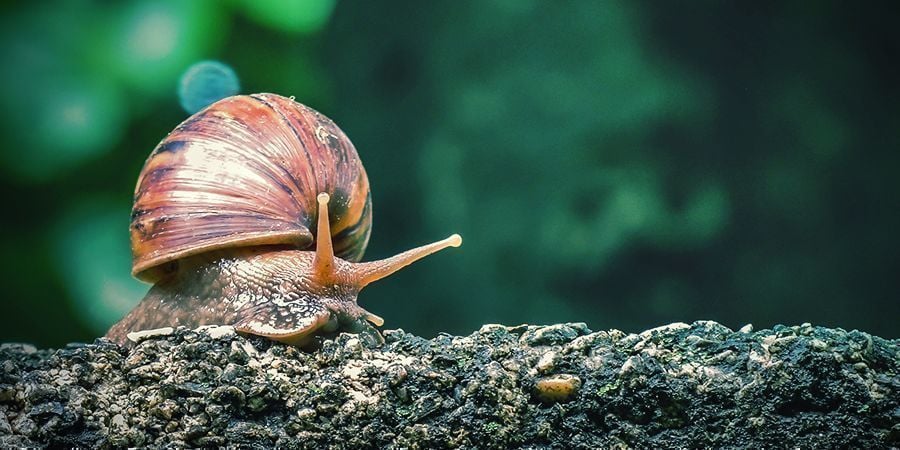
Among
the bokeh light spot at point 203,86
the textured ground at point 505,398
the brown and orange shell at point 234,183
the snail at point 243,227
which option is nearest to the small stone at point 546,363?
the textured ground at point 505,398

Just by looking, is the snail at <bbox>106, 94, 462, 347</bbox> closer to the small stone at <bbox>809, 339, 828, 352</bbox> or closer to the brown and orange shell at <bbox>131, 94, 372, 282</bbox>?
the brown and orange shell at <bbox>131, 94, 372, 282</bbox>

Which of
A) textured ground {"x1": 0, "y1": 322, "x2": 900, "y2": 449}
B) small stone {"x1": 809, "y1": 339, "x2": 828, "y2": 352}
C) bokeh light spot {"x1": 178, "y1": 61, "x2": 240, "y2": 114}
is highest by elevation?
bokeh light spot {"x1": 178, "y1": 61, "x2": 240, "y2": 114}

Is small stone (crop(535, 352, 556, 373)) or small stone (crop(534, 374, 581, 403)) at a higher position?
small stone (crop(535, 352, 556, 373))

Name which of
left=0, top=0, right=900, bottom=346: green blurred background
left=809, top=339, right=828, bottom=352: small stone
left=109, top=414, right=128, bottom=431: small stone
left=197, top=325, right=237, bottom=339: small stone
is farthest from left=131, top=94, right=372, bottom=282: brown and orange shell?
left=809, top=339, right=828, bottom=352: small stone

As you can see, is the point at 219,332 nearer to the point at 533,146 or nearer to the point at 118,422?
the point at 118,422

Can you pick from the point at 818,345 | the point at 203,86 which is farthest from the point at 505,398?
the point at 203,86

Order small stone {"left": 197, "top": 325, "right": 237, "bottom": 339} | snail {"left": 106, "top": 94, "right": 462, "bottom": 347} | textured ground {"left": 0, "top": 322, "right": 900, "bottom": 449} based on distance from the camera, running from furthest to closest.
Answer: snail {"left": 106, "top": 94, "right": 462, "bottom": 347} → small stone {"left": 197, "top": 325, "right": 237, "bottom": 339} → textured ground {"left": 0, "top": 322, "right": 900, "bottom": 449}

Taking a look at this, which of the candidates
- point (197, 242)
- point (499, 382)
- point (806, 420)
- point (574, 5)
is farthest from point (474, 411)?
point (574, 5)
